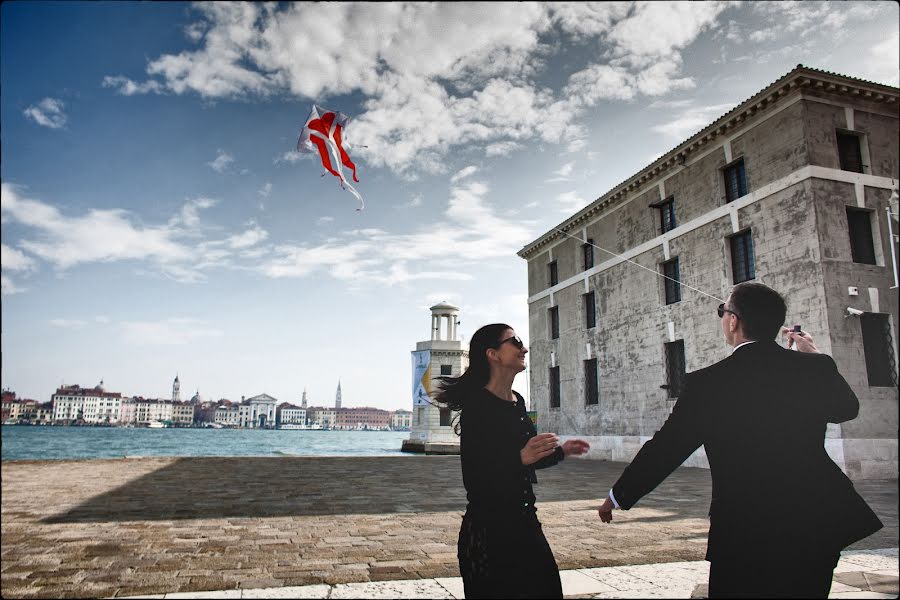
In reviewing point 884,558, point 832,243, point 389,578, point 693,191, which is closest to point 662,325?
point 693,191

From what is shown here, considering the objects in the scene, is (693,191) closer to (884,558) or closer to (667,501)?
(667,501)

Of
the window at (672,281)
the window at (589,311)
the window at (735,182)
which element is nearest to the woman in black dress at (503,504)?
the window at (735,182)

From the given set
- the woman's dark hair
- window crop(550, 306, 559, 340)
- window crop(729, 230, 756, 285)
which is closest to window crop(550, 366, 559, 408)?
window crop(550, 306, 559, 340)

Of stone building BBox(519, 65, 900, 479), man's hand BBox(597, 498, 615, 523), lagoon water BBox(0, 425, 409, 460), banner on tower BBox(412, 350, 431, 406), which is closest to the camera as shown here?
man's hand BBox(597, 498, 615, 523)

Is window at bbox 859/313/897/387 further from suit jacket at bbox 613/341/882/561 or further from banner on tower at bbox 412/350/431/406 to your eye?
banner on tower at bbox 412/350/431/406

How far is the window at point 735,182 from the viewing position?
1773cm

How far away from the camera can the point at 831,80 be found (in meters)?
15.3

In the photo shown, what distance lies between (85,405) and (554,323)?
8108 inches

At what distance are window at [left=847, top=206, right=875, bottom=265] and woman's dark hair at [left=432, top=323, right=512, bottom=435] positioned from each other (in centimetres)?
1622

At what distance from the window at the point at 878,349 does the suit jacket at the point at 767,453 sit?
15.2 m

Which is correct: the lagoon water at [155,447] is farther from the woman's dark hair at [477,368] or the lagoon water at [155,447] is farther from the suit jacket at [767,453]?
the suit jacket at [767,453]

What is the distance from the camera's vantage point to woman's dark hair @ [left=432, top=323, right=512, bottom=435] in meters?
3.10

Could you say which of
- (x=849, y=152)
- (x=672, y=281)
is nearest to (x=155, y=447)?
(x=672, y=281)

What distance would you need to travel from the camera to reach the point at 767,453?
7.70ft
